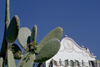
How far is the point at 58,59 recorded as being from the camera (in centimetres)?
1130

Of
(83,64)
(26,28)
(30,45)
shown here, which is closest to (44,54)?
(30,45)

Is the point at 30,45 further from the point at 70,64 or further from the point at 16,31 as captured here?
the point at 70,64

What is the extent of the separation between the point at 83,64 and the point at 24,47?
788cm

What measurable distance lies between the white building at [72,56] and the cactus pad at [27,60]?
21.3ft

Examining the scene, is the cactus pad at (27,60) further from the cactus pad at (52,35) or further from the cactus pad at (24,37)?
the cactus pad at (52,35)

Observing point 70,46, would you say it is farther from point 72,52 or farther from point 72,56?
point 72,56

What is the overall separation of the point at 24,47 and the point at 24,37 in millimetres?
538

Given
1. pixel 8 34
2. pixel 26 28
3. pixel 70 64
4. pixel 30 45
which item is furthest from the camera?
pixel 70 64

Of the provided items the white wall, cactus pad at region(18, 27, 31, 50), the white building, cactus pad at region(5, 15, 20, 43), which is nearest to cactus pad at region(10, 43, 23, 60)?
cactus pad at region(18, 27, 31, 50)

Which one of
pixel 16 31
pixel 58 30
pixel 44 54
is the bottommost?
pixel 44 54

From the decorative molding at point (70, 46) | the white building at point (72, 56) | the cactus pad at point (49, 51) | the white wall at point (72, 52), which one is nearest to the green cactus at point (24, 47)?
the cactus pad at point (49, 51)

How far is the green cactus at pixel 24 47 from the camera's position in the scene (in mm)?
3852

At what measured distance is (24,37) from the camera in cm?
548

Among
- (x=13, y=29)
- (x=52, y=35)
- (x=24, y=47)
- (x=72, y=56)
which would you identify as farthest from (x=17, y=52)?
(x=72, y=56)
